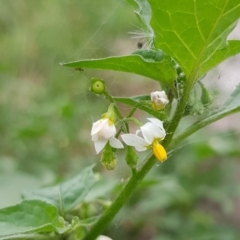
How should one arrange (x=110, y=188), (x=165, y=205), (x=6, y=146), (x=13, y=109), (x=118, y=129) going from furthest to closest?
(x=13, y=109)
(x=6, y=146)
(x=165, y=205)
(x=110, y=188)
(x=118, y=129)

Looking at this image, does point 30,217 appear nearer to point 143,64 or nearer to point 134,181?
point 134,181

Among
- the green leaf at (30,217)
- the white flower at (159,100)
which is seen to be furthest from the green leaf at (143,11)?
the green leaf at (30,217)

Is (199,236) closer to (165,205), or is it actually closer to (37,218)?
(165,205)

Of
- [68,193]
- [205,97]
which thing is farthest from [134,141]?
[68,193]

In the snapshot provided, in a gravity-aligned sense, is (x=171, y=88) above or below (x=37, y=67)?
above

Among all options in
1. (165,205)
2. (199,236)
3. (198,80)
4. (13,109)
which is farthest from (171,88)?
(13,109)

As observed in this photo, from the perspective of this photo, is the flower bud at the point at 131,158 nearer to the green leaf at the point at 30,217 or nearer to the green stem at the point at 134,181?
the green stem at the point at 134,181
